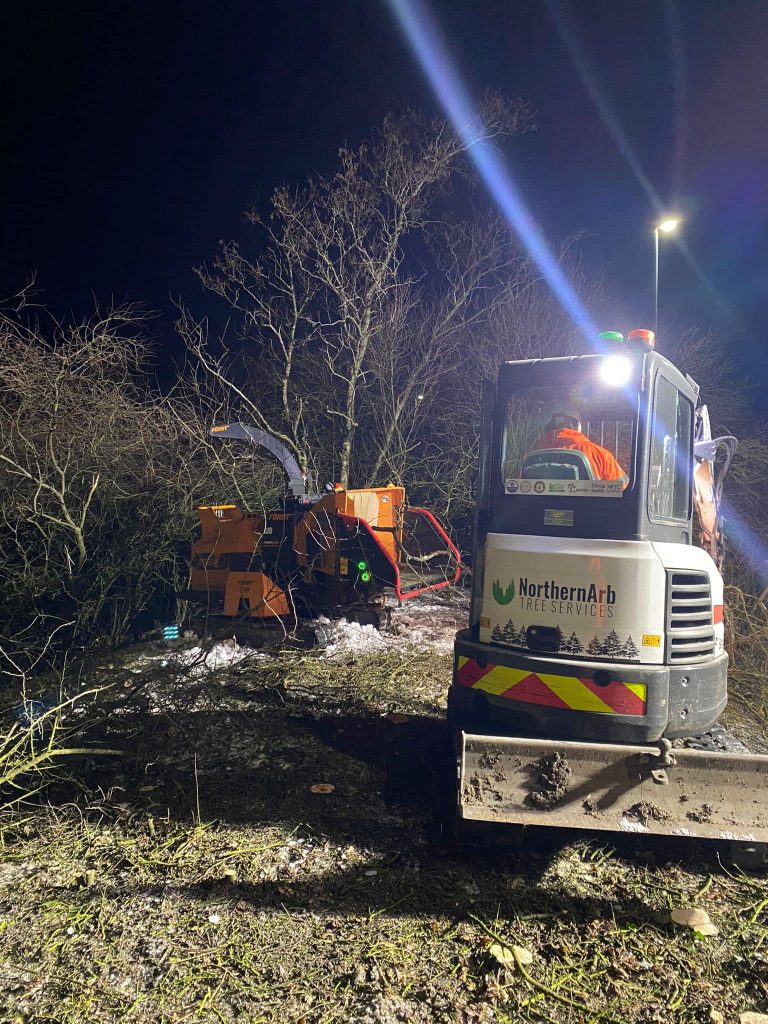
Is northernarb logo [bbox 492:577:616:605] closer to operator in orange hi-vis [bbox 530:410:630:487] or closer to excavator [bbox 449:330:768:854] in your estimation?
excavator [bbox 449:330:768:854]

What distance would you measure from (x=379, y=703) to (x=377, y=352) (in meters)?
9.72

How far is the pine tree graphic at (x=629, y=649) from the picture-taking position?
10.2 feet

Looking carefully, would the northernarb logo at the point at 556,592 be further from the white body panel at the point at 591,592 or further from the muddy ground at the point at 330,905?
the muddy ground at the point at 330,905

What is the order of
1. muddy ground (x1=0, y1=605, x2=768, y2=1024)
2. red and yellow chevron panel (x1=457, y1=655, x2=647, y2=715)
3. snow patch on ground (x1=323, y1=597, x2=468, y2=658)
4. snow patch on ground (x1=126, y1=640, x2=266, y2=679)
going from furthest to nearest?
snow patch on ground (x1=323, y1=597, x2=468, y2=658) < snow patch on ground (x1=126, y1=640, x2=266, y2=679) < red and yellow chevron panel (x1=457, y1=655, x2=647, y2=715) < muddy ground (x1=0, y1=605, x2=768, y2=1024)

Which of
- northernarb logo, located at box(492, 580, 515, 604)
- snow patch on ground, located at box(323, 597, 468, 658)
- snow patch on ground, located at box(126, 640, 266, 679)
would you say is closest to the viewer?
northernarb logo, located at box(492, 580, 515, 604)

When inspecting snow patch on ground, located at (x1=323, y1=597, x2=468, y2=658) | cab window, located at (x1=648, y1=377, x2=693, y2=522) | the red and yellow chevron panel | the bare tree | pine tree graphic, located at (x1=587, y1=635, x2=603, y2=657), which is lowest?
snow patch on ground, located at (x1=323, y1=597, x2=468, y2=658)

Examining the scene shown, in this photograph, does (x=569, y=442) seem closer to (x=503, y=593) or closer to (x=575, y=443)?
(x=575, y=443)

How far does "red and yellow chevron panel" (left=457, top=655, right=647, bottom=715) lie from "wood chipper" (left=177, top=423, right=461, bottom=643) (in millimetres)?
3841

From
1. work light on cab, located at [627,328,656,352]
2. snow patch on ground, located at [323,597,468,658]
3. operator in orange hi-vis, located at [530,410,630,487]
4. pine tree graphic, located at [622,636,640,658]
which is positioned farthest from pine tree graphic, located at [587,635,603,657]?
snow patch on ground, located at [323,597,468,658]

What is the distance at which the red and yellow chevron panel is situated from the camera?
3.06 m

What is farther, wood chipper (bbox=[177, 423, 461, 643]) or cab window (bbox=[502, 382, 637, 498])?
wood chipper (bbox=[177, 423, 461, 643])

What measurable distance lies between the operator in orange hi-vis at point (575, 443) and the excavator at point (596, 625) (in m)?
0.02

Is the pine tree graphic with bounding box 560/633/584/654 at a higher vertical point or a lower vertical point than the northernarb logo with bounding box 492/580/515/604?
lower

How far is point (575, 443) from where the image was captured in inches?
140
